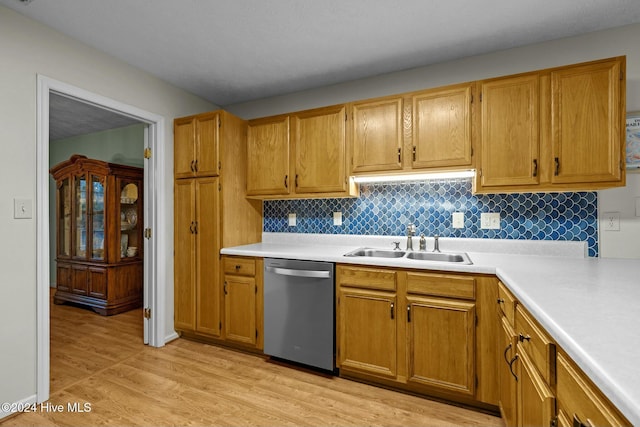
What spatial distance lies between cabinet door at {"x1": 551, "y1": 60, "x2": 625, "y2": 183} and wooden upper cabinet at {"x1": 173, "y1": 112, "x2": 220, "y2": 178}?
2.55 meters

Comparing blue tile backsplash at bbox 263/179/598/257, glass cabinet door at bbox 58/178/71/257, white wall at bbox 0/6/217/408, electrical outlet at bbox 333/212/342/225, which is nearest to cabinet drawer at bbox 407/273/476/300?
blue tile backsplash at bbox 263/179/598/257

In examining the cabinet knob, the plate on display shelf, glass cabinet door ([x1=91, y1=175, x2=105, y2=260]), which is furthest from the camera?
the plate on display shelf

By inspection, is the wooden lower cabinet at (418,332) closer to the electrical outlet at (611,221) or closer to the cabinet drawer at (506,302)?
the cabinet drawer at (506,302)

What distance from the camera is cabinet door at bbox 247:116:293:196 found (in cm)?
275

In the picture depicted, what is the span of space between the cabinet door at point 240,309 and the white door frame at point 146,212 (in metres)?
0.66

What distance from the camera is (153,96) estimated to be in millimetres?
2748

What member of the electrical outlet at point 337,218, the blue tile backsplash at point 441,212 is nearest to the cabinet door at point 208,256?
the blue tile backsplash at point 441,212

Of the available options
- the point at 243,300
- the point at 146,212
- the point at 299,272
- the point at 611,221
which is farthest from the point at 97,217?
the point at 611,221

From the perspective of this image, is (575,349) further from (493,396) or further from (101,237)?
(101,237)

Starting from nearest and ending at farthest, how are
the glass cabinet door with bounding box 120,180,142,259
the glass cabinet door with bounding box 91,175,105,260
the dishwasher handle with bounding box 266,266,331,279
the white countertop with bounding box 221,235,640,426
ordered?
the white countertop with bounding box 221,235,640,426 → the dishwasher handle with bounding box 266,266,331,279 → the glass cabinet door with bounding box 91,175,105,260 → the glass cabinet door with bounding box 120,180,142,259

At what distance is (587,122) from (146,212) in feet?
11.3

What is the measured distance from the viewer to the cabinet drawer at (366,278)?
6.72ft

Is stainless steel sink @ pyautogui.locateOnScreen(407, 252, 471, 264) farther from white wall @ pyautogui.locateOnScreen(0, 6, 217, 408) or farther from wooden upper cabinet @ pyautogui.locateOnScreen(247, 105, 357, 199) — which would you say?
white wall @ pyautogui.locateOnScreen(0, 6, 217, 408)

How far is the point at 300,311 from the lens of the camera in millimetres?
2311
